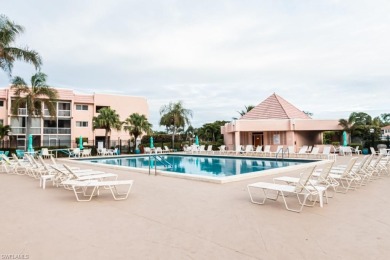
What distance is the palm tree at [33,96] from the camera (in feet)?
65.6

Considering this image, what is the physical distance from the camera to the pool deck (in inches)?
124

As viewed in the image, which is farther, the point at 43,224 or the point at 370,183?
the point at 370,183

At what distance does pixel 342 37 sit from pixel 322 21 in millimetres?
2500

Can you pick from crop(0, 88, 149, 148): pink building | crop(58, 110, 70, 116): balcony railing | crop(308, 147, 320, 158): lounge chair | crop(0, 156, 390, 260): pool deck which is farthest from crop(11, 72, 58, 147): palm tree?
crop(308, 147, 320, 158): lounge chair

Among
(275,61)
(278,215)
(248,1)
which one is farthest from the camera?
(275,61)

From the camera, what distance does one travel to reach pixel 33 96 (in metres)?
20.3

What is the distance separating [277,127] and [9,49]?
2068 centimetres

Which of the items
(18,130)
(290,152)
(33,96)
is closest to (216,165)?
(290,152)

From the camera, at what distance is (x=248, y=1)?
12.8m

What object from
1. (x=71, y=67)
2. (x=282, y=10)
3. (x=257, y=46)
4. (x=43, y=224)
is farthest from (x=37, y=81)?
(x=43, y=224)

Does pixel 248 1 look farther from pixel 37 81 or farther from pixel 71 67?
pixel 37 81

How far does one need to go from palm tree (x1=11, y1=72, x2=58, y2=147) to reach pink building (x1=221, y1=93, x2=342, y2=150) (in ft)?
53.2

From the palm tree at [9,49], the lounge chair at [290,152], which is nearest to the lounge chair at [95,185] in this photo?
the palm tree at [9,49]

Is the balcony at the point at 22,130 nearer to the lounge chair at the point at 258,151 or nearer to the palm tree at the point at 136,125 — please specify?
the palm tree at the point at 136,125
